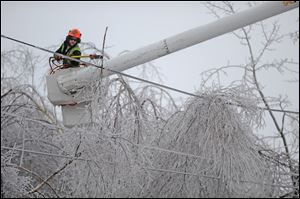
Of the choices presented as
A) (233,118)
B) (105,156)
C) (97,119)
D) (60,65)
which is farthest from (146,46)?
(233,118)

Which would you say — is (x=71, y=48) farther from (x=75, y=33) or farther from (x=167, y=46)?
(x=167, y=46)

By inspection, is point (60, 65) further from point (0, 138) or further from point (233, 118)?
point (233, 118)

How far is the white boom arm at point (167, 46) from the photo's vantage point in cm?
204

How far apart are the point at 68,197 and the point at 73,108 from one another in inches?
84.1

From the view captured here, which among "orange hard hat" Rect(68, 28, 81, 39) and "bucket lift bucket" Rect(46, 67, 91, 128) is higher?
"orange hard hat" Rect(68, 28, 81, 39)


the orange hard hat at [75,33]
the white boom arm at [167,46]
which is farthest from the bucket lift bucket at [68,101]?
the orange hard hat at [75,33]

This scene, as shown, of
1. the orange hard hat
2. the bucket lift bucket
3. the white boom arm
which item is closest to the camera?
the white boom arm

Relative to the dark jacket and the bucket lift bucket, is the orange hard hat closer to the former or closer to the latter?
the dark jacket

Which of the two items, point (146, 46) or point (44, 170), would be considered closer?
point (146, 46)

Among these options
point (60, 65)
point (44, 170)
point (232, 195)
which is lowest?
point (232, 195)

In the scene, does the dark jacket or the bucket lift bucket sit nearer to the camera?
the dark jacket

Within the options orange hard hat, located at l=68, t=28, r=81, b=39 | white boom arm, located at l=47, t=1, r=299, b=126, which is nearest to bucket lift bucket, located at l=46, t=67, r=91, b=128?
white boom arm, located at l=47, t=1, r=299, b=126

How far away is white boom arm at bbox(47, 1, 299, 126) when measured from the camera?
2.04 metres

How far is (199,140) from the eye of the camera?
3520 mm
